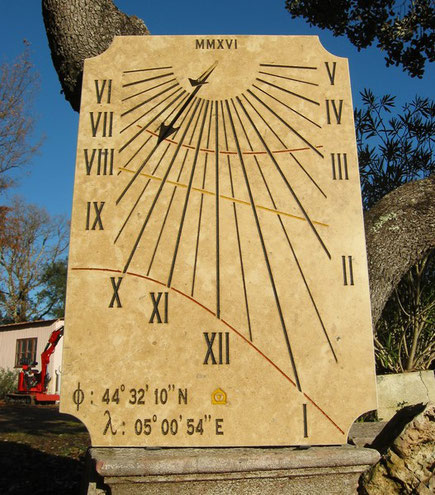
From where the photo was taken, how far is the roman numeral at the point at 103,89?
2.43 m

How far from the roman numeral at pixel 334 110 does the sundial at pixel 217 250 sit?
10mm

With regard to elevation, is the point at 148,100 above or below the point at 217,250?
above

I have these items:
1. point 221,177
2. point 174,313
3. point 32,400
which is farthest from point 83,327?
point 32,400

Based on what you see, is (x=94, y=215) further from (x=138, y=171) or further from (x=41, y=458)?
(x=41, y=458)

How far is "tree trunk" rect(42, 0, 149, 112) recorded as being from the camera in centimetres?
318


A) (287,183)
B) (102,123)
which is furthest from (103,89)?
(287,183)

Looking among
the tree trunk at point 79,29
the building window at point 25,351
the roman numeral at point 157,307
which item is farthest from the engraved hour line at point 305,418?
the building window at point 25,351

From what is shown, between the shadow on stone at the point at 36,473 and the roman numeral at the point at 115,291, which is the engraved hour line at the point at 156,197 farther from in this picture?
the shadow on stone at the point at 36,473

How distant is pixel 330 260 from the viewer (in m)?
2.20

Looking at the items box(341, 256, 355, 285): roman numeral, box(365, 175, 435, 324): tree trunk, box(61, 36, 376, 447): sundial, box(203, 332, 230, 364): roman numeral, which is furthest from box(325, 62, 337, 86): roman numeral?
box(203, 332, 230, 364): roman numeral

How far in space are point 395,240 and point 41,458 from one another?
3.87m

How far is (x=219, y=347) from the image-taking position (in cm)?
207

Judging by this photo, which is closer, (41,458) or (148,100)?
(148,100)

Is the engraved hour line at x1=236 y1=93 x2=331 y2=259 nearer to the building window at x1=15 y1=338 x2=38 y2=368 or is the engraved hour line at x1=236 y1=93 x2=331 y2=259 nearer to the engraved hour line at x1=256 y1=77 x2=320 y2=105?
the engraved hour line at x1=256 y1=77 x2=320 y2=105
